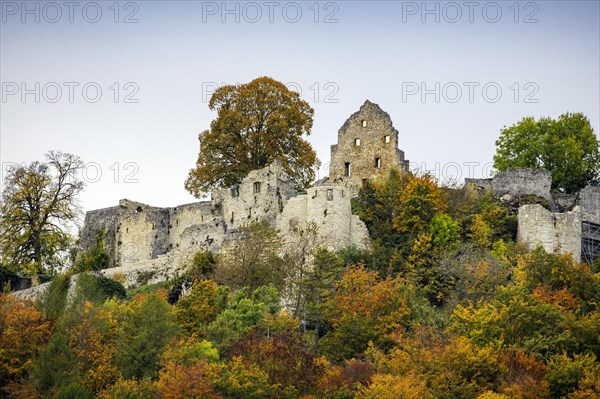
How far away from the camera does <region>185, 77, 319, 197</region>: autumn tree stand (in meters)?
60.5

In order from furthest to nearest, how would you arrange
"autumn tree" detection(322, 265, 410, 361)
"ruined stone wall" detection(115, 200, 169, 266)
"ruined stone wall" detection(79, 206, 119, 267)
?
"ruined stone wall" detection(79, 206, 119, 267) < "ruined stone wall" detection(115, 200, 169, 266) < "autumn tree" detection(322, 265, 410, 361)

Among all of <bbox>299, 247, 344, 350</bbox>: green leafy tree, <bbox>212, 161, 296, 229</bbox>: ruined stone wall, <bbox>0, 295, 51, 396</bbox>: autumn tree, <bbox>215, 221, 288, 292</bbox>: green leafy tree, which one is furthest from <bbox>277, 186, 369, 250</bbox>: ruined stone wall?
<bbox>0, 295, 51, 396</bbox>: autumn tree

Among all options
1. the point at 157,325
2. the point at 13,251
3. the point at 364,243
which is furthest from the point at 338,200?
the point at 13,251

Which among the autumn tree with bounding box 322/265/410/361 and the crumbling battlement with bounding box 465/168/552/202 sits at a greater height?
the crumbling battlement with bounding box 465/168/552/202

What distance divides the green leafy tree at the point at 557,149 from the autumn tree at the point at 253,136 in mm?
9669

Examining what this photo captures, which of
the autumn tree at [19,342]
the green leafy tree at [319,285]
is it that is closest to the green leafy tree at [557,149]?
the green leafy tree at [319,285]

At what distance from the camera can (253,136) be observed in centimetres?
6056

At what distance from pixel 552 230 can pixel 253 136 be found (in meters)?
15.3

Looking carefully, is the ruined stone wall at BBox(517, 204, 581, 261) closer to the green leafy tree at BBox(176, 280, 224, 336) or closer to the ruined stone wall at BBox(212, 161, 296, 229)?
the ruined stone wall at BBox(212, 161, 296, 229)

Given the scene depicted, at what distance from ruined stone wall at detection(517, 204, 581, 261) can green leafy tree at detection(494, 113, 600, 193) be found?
8436 millimetres

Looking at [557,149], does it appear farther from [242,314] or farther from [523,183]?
[242,314]

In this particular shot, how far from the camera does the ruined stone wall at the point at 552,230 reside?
51938mm

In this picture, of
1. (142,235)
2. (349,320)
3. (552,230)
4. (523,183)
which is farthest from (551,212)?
(142,235)

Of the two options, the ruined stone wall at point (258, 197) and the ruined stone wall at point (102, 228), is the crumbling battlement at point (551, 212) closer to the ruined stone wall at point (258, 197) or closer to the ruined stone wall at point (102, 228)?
the ruined stone wall at point (258, 197)
